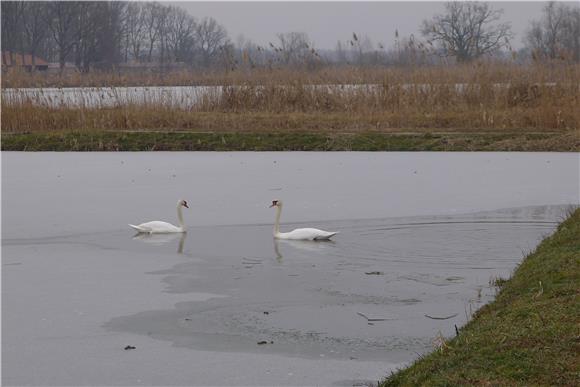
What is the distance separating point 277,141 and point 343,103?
3.39m

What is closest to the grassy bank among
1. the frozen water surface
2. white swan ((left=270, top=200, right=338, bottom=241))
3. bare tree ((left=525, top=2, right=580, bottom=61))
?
the frozen water surface

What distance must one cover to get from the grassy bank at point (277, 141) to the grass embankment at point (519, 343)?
35.2 ft

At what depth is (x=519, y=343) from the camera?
4.92m

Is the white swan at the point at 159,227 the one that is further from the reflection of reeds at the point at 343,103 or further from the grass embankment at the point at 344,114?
the reflection of reeds at the point at 343,103

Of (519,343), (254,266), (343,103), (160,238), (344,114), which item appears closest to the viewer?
(519,343)

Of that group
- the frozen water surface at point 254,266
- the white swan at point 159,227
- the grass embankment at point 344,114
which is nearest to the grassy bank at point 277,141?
the grass embankment at point 344,114

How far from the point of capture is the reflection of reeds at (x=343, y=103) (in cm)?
1958

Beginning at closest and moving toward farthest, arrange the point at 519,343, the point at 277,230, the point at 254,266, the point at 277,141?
the point at 519,343
the point at 254,266
the point at 277,230
the point at 277,141

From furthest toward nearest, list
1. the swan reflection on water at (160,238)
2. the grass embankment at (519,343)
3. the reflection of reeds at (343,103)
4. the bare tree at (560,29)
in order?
the bare tree at (560,29)
the reflection of reeds at (343,103)
the swan reflection on water at (160,238)
the grass embankment at (519,343)

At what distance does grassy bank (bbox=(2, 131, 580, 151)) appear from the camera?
17188mm

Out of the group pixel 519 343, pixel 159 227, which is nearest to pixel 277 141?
pixel 159 227

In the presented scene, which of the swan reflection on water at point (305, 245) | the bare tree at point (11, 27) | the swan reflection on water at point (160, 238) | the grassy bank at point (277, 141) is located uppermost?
the bare tree at point (11, 27)

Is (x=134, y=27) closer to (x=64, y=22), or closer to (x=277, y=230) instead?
(x=64, y=22)

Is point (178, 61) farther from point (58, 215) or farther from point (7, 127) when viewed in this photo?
point (58, 215)
